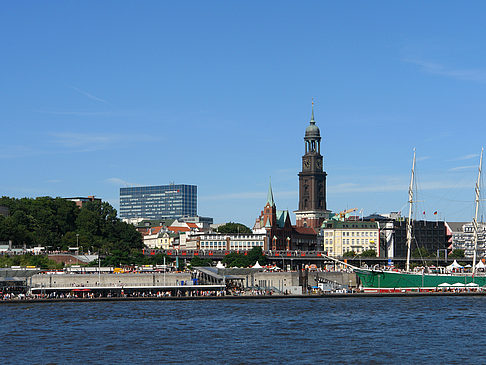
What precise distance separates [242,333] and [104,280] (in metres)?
58.9

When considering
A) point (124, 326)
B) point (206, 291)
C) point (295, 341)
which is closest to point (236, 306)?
point (206, 291)

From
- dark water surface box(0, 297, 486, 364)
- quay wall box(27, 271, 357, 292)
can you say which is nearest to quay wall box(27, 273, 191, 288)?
quay wall box(27, 271, 357, 292)

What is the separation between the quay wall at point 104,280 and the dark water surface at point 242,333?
16.8m

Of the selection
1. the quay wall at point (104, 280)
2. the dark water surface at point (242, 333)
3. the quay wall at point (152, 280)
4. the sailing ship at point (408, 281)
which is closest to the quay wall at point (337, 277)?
the quay wall at point (152, 280)

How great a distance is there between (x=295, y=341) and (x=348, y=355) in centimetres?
929

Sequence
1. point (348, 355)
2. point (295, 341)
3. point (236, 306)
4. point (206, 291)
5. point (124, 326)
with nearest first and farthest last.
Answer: point (348, 355) → point (295, 341) → point (124, 326) → point (236, 306) → point (206, 291)

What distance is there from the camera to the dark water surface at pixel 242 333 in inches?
2820

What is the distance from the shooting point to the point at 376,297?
139 meters

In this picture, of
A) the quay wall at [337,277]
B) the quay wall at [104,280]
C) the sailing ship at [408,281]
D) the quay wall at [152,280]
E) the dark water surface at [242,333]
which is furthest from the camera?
the quay wall at [337,277]

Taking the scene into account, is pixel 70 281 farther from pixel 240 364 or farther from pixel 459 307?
pixel 240 364

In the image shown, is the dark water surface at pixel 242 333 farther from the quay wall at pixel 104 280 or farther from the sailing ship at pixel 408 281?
the sailing ship at pixel 408 281

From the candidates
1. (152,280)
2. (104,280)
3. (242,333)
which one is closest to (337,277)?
(152,280)

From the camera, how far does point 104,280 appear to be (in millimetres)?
141000

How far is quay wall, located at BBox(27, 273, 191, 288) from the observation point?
→ 137 meters
